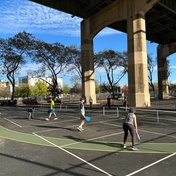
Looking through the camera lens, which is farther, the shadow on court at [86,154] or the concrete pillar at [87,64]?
the concrete pillar at [87,64]

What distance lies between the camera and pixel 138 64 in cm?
2592

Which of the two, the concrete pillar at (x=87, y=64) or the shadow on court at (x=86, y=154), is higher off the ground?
the concrete pillar at (x=87, y=64)

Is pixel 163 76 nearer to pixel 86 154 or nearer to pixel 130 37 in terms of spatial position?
pixel 130 37

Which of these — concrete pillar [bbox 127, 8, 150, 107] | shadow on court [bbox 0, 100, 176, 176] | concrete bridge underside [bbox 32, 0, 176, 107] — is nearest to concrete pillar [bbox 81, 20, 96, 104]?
concrete bridge underside [bbox 32, 0, 176, 107]

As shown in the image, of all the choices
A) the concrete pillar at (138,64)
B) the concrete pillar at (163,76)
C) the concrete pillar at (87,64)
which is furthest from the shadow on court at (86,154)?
the concrete pillar at (163,76)

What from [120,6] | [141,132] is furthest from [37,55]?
[141,132]

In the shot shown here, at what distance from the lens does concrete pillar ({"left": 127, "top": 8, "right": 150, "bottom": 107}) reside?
84.7ft

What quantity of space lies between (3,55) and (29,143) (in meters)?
42.0

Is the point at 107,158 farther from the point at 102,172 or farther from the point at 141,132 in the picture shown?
the point at 141,132

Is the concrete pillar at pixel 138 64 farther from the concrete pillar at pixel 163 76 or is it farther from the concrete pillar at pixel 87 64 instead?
the concrete pillar at pixel 163 76

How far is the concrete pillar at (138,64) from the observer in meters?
25.8

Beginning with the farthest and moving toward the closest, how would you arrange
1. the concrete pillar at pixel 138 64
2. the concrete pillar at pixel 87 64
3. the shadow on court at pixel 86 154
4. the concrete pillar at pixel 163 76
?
the concrete pillar at pixel 163 76, the concrete pillar at pixel 87 64, the concrete pillar at pixel 138 64, the shadow on court at pixel 86 154

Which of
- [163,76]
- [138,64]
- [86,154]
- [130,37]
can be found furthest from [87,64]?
[86,154]

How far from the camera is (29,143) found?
9.12m
